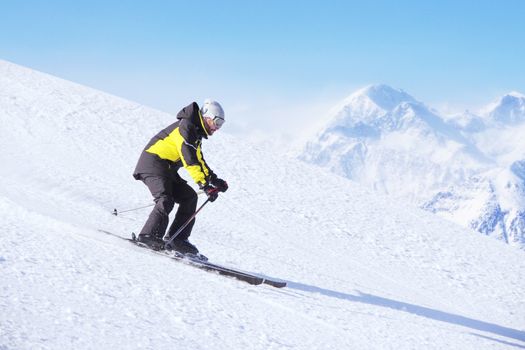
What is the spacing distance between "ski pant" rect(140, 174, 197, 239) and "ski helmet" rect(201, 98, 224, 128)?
0.91 metres

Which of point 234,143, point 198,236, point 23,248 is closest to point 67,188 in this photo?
point 198,236

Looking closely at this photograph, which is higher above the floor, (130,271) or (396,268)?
(396,268)

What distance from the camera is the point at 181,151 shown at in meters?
6.16

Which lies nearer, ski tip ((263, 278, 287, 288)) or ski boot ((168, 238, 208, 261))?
ski tip ((263, 278, 287, 288))

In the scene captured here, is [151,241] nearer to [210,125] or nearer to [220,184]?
[220,184]

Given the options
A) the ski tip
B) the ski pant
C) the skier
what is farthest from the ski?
the ski pant

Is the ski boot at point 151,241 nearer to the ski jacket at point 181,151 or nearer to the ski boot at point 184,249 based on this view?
the ski boot at point 184,249

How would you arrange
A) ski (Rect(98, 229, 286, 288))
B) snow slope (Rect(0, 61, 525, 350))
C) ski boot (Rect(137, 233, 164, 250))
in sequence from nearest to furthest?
snow slope (Rect(0, 61, 525, 350))
ski (Rect(98, 229, 286, 288))
ski boot (Rect(137, 233, 164, 250))

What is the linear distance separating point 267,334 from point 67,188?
21.2 ft

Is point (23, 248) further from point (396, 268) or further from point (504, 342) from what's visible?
point (396, 268)

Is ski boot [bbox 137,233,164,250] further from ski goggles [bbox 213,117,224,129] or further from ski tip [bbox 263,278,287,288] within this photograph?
ski goggles [bbox 213,117,224,129]

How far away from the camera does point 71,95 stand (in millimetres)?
17641

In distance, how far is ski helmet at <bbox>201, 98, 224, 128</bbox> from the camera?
6316 mm

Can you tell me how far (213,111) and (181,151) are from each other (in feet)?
2.04
